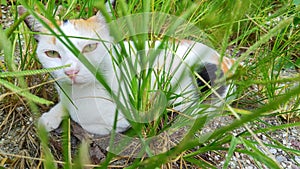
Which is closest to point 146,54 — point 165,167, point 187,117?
point 187,117

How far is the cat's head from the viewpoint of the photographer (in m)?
0.86

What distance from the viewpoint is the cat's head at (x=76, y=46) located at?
0.86 m

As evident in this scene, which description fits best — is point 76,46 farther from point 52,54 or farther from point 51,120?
point 51,120

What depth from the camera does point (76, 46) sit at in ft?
2.80

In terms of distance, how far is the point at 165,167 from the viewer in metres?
0.89

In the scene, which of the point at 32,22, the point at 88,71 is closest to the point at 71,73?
the point at 88,71

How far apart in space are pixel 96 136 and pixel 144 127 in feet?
0.47

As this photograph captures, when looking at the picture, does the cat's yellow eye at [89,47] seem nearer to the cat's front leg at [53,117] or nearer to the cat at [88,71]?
the cat at [88,71]

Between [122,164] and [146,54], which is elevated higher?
[146,54]

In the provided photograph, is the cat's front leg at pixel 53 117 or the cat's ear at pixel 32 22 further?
the cat's front leg at pixel 53 117

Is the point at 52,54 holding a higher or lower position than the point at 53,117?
higher

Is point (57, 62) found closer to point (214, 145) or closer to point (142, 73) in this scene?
point (142, 73)

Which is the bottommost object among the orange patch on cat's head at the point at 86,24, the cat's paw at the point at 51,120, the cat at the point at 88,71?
the cat's paw at the point at 51,120

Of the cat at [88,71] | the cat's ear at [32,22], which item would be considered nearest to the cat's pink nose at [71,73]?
the cat at [88,71]
